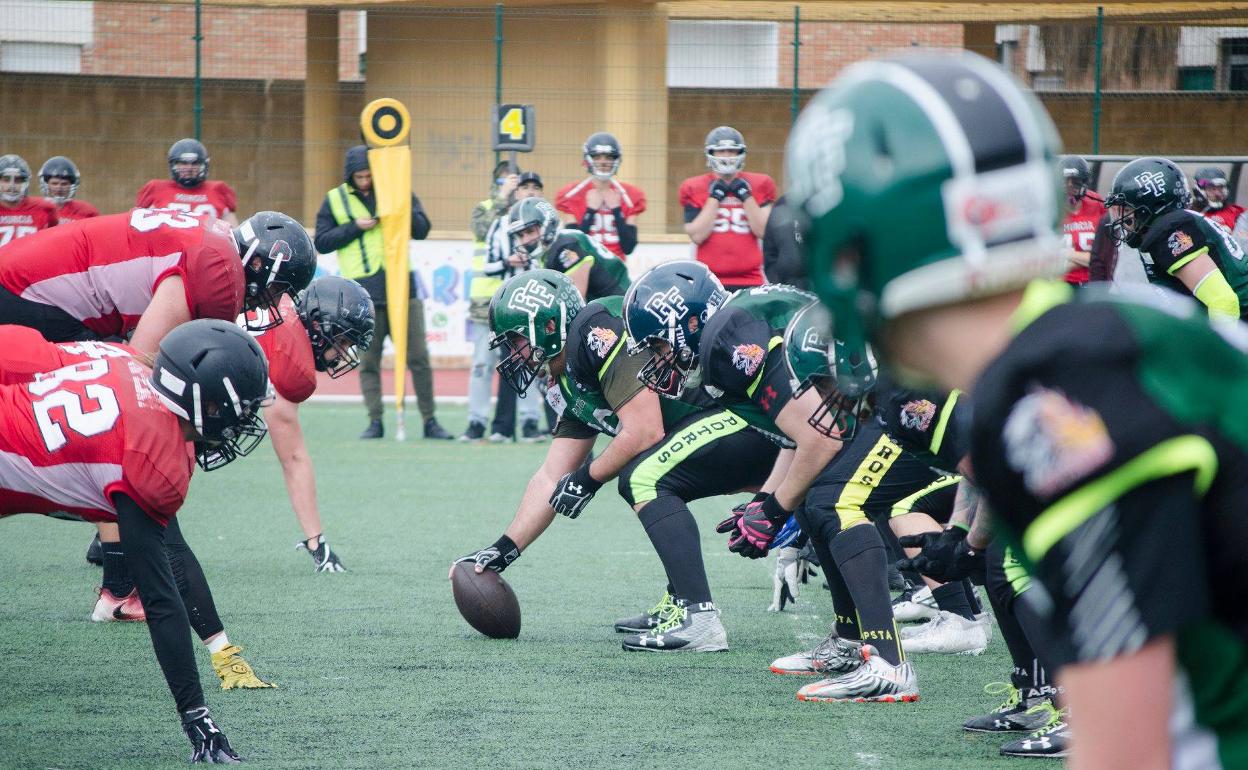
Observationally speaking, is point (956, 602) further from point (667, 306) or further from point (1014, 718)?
point (667, 306)

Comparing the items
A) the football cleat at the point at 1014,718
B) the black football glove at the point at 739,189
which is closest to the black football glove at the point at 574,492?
the football cleat at the point at 1014,718

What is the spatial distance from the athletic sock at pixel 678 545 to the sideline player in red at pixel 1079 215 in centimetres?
468

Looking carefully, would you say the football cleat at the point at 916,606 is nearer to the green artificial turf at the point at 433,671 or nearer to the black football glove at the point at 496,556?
the green artificial turf at the point at 433,671

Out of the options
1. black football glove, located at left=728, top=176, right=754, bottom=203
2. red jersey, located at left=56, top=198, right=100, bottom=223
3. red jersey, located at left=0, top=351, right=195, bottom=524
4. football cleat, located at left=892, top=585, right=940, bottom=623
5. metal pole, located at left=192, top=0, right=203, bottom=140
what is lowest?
football cleat, located at left=892, top=585, right=940, bottom=623

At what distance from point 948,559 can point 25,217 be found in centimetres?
810

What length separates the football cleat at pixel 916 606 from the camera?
20.7ft

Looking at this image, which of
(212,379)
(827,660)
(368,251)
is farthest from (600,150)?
(212,379)

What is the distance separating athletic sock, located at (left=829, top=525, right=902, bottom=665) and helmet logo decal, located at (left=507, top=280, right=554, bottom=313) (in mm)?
1662

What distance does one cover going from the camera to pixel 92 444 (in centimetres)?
385

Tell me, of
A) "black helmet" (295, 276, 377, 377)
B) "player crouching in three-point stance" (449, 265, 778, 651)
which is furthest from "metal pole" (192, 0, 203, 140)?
"player crouching in three-point stance" (449, 265, 778, 651)

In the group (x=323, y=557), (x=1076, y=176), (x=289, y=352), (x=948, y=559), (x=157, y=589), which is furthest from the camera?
(x=1076, y=176)

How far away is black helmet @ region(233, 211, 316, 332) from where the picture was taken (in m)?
5.73

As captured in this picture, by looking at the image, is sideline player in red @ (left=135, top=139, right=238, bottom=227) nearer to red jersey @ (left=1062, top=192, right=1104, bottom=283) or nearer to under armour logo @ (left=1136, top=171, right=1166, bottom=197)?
red jersey @ (left=1062, top=192, right=1104, bottom=283)

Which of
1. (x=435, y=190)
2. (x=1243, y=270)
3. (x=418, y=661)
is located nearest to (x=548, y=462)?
(x=418, y=661)
